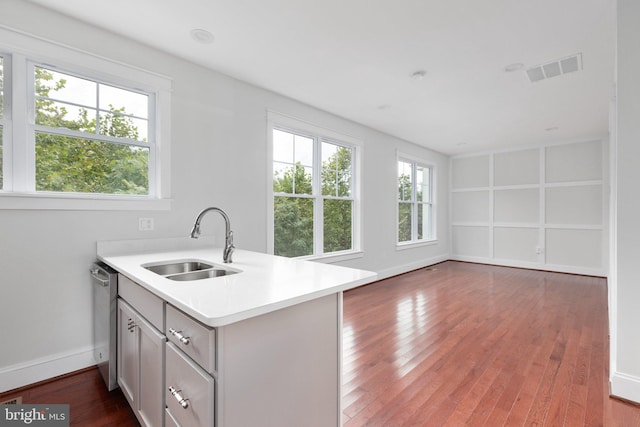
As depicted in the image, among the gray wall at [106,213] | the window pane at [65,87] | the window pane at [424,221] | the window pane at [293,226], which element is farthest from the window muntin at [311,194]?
the window pane at [424,221]

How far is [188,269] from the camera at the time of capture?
2219mm

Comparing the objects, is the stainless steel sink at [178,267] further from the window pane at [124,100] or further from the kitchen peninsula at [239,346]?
the window pane at [124,100]

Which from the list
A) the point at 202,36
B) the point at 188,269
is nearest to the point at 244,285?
the point at 188,269

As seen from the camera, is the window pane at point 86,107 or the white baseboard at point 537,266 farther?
the white baseboard at point 537,266

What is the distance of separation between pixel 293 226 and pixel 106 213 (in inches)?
82.7

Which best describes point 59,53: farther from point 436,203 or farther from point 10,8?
point 436,203

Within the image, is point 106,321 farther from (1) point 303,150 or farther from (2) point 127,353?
(1) point 303,150

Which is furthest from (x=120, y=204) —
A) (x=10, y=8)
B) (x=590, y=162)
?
(x=590, y=162)

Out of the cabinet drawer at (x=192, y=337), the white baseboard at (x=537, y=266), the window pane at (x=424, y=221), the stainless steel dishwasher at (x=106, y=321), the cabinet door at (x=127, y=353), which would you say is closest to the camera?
the cabinet drawer at (x=192, y=337)

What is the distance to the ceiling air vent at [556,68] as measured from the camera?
2.91m

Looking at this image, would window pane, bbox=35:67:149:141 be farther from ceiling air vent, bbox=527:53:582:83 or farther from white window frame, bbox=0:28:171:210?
ceiling air vent, bbox=527:53:582:83

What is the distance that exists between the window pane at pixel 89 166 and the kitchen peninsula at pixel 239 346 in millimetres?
1136

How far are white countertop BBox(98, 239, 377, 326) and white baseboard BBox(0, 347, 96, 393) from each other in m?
0.82

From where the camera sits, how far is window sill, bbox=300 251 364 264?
13.9 ft
